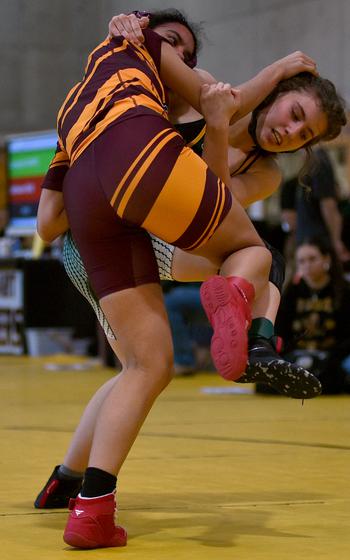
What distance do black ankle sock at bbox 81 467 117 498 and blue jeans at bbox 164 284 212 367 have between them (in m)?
5.47

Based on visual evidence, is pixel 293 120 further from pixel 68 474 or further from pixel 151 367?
pixel 68 474

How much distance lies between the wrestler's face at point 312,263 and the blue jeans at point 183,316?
136 centimetres

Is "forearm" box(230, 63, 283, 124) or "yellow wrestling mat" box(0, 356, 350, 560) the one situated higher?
"forearm" box(230, 63, 283, 124)

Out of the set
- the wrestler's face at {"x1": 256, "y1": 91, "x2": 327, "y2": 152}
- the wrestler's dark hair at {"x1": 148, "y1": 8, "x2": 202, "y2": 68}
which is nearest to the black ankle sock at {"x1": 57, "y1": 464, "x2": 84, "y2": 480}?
the wrestler's face at {"x1": 256, "y1": 91, "x2": 327, "y2": 152}

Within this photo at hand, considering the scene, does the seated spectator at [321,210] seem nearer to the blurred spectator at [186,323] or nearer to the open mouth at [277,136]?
the blurred spectator at [186,323]

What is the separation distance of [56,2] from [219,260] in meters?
12.2

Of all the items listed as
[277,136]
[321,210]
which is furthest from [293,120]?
[321,210]

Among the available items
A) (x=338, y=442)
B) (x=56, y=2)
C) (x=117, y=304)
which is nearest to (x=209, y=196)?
(x=117, y=304)

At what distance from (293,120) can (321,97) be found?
92 mm

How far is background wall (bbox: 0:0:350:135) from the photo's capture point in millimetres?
11305

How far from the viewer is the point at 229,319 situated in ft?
8.37

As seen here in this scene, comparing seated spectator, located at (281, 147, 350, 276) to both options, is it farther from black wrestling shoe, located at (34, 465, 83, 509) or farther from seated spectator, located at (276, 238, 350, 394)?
black wrestling shoe, located at (34, 465, 83, 509)

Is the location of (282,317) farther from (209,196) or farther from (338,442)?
(209,196)

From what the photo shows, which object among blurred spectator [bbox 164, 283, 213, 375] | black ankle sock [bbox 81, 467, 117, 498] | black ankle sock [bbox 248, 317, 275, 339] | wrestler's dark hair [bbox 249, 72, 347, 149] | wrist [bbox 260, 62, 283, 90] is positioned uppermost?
wrist [bbox 260, 62, 283, 90]
